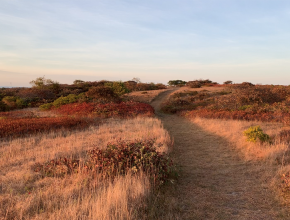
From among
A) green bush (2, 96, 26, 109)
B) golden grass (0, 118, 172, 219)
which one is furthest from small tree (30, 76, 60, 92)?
Answer: golden grass (0, 118, 172, 219)

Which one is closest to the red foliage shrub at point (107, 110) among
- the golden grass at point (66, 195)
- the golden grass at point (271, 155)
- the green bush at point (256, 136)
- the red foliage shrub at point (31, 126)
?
the red foliage shrub at point (31, 126)

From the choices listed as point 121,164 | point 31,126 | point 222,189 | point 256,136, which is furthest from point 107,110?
point 222,189

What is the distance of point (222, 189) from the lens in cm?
487

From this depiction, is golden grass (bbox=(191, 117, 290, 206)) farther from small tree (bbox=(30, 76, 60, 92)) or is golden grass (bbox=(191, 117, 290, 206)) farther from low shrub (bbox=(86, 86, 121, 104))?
small tree (bbox=(30, 76, 60, 92))

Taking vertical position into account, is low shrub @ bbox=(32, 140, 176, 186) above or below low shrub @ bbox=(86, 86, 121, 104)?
below

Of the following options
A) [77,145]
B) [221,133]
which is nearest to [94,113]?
[77,145]

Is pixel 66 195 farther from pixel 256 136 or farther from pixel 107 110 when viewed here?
pixel 107 110

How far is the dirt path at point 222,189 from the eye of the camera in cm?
385

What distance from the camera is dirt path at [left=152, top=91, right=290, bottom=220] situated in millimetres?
3846

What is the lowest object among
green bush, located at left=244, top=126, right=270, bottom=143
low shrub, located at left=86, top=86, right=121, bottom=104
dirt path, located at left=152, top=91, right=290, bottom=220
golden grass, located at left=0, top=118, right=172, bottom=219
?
dirt path, located at left=152, top=91, right=290, bottom=220

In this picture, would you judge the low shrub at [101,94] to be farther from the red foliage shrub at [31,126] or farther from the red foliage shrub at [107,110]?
the red foliage shrub at [31,126]

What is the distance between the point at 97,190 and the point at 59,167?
5.96ft

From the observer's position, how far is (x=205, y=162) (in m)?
6.85

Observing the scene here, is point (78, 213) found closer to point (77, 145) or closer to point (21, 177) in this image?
point (21, 177)
